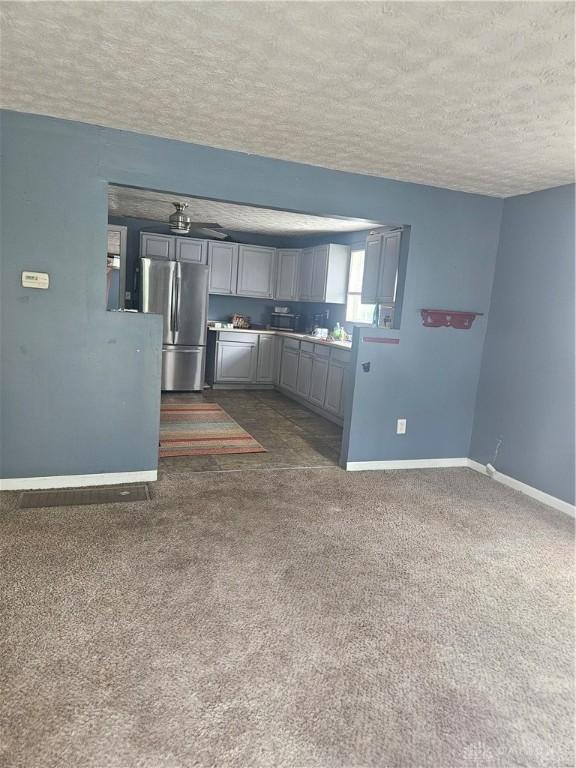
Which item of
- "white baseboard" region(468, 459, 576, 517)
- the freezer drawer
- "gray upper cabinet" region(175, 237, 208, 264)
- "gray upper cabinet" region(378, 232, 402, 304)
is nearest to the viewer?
"white baseboard" region(468, 459, 576, 517)

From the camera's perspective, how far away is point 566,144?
9.37 feet

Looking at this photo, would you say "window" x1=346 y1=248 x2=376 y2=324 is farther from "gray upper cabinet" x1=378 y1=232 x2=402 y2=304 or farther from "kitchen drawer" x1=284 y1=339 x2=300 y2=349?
"gray upper cabinet" x1=378 y1=232 x2=402 y2=304

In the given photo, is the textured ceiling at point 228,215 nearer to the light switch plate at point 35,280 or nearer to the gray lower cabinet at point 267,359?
the gray lower cabinet at point 267,359

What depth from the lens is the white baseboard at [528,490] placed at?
3629mm

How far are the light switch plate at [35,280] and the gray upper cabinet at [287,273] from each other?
14.8 feet

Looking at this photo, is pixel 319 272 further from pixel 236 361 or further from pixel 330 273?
pixel 236 361

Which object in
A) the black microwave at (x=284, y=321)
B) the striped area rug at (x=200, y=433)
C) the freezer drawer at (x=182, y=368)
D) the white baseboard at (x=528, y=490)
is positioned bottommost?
the striped area rug at (x=200, y=433)

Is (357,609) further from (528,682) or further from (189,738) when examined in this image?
(189,738)

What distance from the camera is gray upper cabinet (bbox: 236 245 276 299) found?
7.41 m

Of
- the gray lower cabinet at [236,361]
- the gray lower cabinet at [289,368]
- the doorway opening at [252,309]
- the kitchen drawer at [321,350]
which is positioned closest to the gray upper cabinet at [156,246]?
the doorway opening at [252,309]

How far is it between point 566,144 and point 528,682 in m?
2.68

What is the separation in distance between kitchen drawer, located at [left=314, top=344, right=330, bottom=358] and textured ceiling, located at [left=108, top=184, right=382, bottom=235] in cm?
142

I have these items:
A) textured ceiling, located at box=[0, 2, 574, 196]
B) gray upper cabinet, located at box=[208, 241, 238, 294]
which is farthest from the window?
textured ceiling, located at box=[0, 2, 574, 196]

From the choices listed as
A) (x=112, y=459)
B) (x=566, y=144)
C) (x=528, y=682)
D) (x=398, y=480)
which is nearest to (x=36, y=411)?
(x=112, y=459)
